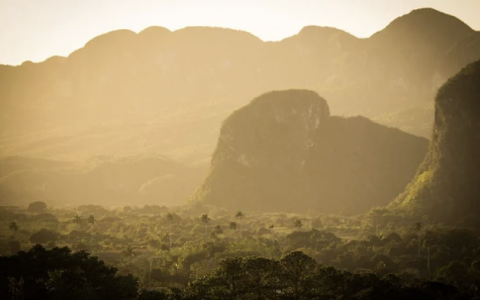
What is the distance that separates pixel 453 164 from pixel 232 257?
251 ft

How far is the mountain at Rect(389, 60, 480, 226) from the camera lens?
100m

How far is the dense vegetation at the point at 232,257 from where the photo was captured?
35.2m

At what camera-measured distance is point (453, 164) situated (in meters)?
107

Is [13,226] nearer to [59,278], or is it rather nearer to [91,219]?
[91,219]

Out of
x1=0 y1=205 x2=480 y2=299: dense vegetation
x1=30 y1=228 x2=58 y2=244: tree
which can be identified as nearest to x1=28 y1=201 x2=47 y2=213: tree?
x1=0 y1=205 x2=480 y2=299: dense vegetation

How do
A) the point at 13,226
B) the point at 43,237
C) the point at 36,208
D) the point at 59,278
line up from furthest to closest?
1. the point at 36,208
2. the point at 13,226
3. the point at 43,237
4. the point at 59,278

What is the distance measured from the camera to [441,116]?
113500mm

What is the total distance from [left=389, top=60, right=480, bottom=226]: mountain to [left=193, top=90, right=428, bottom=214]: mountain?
94.7ft

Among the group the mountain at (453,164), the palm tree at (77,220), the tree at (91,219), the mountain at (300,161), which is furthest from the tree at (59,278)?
the mountain at (300,161)

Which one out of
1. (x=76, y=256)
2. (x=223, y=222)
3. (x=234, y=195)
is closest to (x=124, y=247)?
(x=223, y=222)

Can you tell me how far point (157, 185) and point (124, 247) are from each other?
112 meters

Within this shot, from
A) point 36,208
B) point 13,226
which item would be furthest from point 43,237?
point 36,208

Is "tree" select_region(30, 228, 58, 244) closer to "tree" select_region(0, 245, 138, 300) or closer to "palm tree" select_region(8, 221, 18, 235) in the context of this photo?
"palm tree" select_region(8, 221, 18, 235)

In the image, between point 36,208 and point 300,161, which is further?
point 300,161
